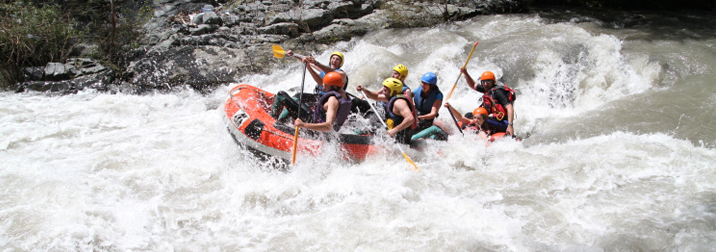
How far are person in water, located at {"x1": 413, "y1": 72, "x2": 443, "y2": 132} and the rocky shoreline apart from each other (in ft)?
15.0

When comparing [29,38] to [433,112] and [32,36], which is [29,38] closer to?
[32,36]

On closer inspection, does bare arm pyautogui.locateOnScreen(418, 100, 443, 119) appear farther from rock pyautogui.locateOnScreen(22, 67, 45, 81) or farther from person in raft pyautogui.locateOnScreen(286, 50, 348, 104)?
rock pyautogui.locateOnScreen(22, 67, 45, 81)

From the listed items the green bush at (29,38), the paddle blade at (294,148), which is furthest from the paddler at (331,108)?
the green bush at (29,38)

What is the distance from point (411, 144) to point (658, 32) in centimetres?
689

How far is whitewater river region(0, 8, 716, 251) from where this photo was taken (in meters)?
3.86

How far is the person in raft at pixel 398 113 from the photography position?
486cm

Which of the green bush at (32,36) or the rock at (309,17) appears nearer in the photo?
the green bush at (32,36)

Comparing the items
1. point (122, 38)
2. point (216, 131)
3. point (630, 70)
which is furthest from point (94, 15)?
point (630, 70)

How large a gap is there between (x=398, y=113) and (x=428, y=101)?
0.84m

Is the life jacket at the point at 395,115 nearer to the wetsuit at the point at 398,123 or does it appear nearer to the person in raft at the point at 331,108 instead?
the wetsuit at the point at 398,123

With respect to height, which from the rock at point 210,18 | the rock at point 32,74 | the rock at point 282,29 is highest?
the rock at point 210,18

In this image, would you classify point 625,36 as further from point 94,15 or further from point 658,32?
point 94,15

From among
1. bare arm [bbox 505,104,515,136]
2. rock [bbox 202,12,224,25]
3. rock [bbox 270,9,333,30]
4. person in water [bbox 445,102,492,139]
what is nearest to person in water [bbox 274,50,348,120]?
person in water [bbox 445,102,492,139]

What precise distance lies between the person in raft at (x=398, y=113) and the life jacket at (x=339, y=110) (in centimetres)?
48
